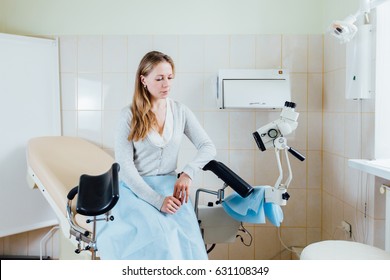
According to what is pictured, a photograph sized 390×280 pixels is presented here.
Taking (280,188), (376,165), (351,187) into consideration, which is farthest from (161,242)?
(351,187)

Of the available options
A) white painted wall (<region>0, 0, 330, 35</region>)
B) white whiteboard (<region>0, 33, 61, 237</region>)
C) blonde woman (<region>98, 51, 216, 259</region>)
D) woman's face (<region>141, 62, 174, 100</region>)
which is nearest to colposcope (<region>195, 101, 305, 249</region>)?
blonde woman (<region>98, 51, 216, 259</region>)

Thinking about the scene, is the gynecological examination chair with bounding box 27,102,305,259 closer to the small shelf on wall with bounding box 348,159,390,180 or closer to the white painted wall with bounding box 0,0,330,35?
the small shelf on wall with bounding box 348,159,390,180

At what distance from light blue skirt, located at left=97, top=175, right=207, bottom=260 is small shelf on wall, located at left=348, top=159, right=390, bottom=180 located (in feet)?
2.20

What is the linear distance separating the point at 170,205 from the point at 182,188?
8cm

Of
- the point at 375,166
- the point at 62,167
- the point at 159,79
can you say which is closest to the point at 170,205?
the point at 159,79

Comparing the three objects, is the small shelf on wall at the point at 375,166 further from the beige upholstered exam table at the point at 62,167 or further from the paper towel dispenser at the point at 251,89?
the beige upholstered exam table at the point at 62,167

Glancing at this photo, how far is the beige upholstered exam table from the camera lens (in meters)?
1.41

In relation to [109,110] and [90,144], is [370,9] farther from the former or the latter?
[90,144]

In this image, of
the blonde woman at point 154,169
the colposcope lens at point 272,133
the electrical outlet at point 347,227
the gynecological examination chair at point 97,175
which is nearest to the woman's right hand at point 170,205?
the blonde woman at point 154,169

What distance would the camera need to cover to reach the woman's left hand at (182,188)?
1342 millimetres

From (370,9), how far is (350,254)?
944 millimetres

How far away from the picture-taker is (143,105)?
1395 millimetres

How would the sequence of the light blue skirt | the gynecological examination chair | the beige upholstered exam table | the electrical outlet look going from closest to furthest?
the light blue skirt
the gynecological examination chair
the beige upholstered exam table
the electrical outlet

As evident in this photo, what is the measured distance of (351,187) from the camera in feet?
5.57
